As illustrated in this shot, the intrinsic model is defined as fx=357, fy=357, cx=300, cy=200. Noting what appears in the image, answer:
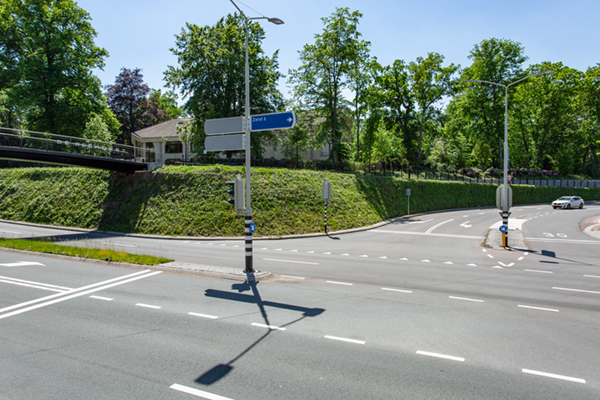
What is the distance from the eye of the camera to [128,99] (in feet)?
209

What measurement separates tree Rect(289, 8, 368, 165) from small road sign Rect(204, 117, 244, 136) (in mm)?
28110

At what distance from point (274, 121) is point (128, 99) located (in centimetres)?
6318

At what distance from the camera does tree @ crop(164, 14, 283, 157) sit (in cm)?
3450

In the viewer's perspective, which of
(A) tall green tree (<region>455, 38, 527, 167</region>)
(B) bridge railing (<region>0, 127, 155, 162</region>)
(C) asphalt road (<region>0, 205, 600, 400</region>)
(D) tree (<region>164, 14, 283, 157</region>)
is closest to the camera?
(C) asphalt road (<region>0, 205, 600, 400</region>)

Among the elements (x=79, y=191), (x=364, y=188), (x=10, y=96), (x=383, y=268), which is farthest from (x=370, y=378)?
(x=10, y=96)

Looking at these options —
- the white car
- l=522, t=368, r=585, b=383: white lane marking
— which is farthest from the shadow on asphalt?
the white car

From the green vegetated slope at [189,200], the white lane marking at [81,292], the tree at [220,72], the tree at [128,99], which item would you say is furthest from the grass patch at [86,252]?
the tree at [128,99]

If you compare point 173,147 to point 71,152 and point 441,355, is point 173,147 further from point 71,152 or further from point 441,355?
point 441,355

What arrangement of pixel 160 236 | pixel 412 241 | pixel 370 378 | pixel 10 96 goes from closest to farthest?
pixel 370 378 → pixel 412 241 → pixel 160 236 → pixel 10 96

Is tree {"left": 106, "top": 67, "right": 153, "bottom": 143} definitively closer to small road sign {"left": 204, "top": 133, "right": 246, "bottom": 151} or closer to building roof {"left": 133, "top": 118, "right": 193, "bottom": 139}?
building roof {"left": 133, "top": 118, "right": 193, "bottom": 139}

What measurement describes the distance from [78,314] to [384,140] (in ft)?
190

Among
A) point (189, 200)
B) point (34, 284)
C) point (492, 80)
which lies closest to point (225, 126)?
point (34, 284)

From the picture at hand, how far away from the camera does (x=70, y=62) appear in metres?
39.7

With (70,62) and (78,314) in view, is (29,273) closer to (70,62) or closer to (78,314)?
(78,314)
